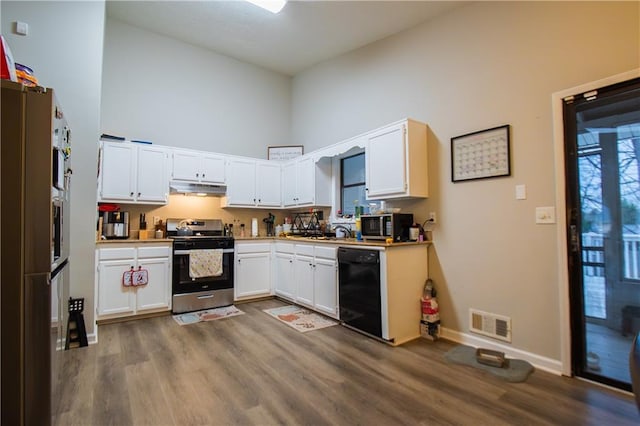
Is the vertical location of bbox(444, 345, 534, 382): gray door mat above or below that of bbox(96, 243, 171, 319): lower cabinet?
below

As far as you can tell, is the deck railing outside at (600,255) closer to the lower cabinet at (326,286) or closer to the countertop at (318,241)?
the countertop at (318,241)

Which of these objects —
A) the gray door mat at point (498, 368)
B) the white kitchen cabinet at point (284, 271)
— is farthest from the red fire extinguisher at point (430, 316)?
the white kitchen cabinet at point (284, 271)

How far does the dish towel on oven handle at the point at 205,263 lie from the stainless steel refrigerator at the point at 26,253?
8.41 ft

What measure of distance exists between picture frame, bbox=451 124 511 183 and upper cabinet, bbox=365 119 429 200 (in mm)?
319

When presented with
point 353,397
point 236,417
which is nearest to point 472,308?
point 353,397

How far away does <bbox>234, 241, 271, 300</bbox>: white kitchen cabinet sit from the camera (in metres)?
4.42

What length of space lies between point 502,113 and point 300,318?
2.96m

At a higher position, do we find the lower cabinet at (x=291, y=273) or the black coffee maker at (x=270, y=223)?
the black coffee maker at (x=270, y=223)

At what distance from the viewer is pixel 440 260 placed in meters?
3.26

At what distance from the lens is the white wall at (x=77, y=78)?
2.82 metres

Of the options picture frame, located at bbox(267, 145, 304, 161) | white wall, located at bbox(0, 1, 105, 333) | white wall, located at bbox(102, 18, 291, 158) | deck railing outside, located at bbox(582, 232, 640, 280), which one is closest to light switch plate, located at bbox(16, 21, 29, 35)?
white wall, located at bbox(0, 1, 105, 333)

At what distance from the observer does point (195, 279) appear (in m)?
4.05

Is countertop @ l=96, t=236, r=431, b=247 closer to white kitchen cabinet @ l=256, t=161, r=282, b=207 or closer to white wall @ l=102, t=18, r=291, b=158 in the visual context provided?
white kitchen cabinet @ l=256, t=161, r=282, b=207

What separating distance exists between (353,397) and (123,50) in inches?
194
